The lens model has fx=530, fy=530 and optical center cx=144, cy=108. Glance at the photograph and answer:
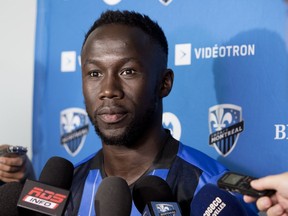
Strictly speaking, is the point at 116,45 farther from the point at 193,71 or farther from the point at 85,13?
the point at 85,13

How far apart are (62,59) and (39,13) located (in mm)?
193

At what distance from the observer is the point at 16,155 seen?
1.25m

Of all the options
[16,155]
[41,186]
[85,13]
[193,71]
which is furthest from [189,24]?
[41,186]

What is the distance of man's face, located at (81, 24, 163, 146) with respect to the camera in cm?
111

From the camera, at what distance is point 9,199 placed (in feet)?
2.78

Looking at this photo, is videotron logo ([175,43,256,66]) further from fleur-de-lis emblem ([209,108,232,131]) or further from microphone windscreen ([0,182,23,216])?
microphone windscreen ([0,182,23,216])

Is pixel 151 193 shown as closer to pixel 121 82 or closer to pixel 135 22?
pixel 121 82

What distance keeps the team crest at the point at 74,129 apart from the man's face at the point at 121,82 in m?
0.51

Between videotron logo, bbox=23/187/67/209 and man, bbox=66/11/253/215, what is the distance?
1.07 feet

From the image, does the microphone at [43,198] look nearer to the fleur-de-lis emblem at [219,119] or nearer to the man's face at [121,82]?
the man's face at [121,82]

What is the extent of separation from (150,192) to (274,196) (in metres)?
0.23

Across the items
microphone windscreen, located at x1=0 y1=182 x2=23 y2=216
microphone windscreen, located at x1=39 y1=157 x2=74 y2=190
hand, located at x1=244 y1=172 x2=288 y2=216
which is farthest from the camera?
microphone windscreen, located at x1=39 y1=157 x2=74 y2=190

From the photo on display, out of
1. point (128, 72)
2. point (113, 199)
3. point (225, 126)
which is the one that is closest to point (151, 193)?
point (113, 199)

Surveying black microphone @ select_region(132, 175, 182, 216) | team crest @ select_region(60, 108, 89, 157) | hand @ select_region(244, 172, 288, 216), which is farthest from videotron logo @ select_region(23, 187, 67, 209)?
team crest @ select_region(60, 108, 89, 157)
